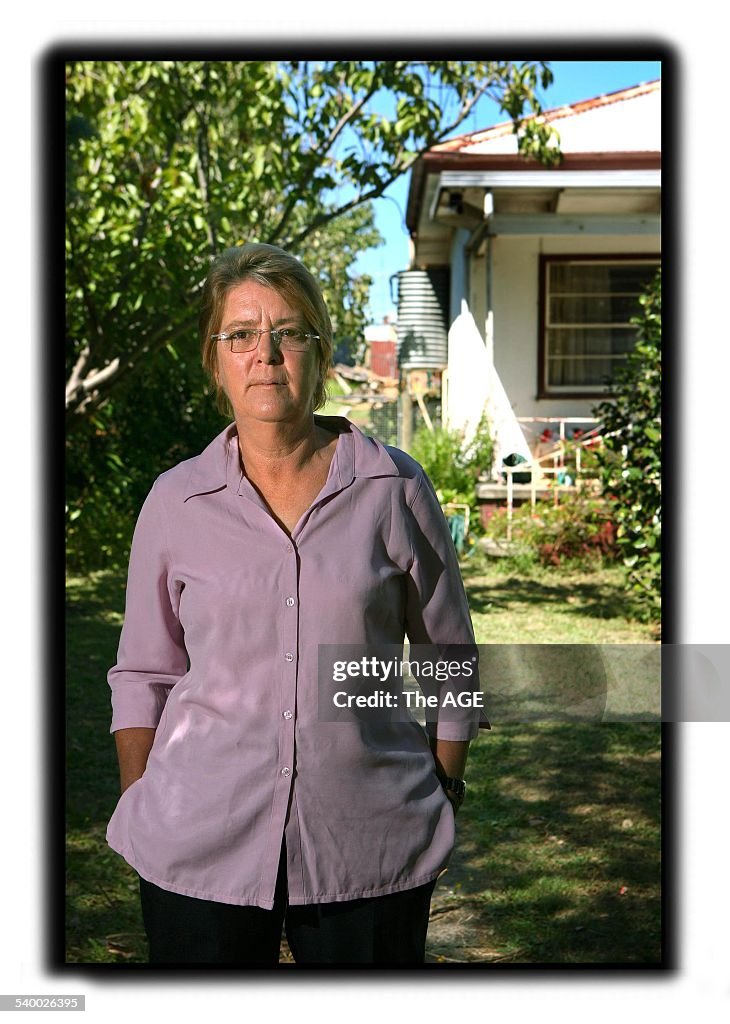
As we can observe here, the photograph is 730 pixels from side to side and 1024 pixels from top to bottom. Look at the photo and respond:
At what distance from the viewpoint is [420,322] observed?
592 centimetres

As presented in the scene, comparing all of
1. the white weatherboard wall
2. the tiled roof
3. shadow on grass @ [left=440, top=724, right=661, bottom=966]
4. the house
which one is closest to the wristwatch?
shadow on grass @ [left=440, top=724, right=661, bottom=966]

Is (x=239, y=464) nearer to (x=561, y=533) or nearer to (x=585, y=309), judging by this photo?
(x=561, y=533)

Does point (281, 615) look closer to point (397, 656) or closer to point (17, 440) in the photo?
point (397, 656)

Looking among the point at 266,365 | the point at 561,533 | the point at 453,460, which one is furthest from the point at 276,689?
the point at 561,533

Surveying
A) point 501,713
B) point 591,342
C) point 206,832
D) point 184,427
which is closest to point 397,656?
point 206,832

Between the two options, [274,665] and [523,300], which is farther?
[523,300]

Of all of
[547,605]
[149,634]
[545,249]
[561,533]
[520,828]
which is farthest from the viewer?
[545,249]

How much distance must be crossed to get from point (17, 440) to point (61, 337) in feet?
0.73

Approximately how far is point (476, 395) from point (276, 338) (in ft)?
19.9

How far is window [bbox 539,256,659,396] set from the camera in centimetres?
898

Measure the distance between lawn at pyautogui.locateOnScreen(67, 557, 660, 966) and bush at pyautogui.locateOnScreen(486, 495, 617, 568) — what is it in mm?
560

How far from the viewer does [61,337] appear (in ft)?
6.99

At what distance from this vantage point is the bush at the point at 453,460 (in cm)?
560

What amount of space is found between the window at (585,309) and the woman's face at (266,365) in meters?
7.33
